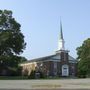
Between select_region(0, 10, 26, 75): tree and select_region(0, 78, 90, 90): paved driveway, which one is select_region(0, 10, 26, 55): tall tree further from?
select_region(0, 78, 90, 90): paved driveway

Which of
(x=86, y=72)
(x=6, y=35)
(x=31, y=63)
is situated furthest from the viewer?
(x=31, y=63)

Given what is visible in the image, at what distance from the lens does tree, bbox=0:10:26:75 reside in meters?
76.7

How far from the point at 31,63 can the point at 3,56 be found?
36839 millimetres

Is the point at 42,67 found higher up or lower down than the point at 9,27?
lower down

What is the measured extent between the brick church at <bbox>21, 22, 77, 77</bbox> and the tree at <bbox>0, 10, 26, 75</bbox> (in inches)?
991

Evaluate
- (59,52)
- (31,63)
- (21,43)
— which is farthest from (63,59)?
(21,43)

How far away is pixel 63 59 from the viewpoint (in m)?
109

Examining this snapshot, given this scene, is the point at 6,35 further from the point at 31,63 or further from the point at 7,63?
the point at 31,63

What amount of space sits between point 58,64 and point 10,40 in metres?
33.5

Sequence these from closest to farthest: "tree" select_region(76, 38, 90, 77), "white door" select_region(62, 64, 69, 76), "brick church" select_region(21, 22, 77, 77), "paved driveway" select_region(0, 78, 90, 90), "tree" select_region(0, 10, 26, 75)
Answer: "paved driveway" select_region(0, 78, 90, 90) < "tree" select_region(0, 10, 26, 75) < "tree" select_region(76, 38, 90, 77) < "brick church" select_region(21, 22, 77, 77) < "white door" select_region(62, 64, 69, 76)

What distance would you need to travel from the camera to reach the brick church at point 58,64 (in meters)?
105

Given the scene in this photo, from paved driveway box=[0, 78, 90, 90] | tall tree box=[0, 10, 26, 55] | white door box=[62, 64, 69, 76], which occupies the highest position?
tall tree box=[0, 10, 26, 55]

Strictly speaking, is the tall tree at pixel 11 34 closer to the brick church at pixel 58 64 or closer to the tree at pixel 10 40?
the tree at pixel 10 40

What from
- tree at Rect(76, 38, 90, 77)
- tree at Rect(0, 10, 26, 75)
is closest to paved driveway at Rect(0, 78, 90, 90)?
tree at Rect(0, 10, 26, 75)
